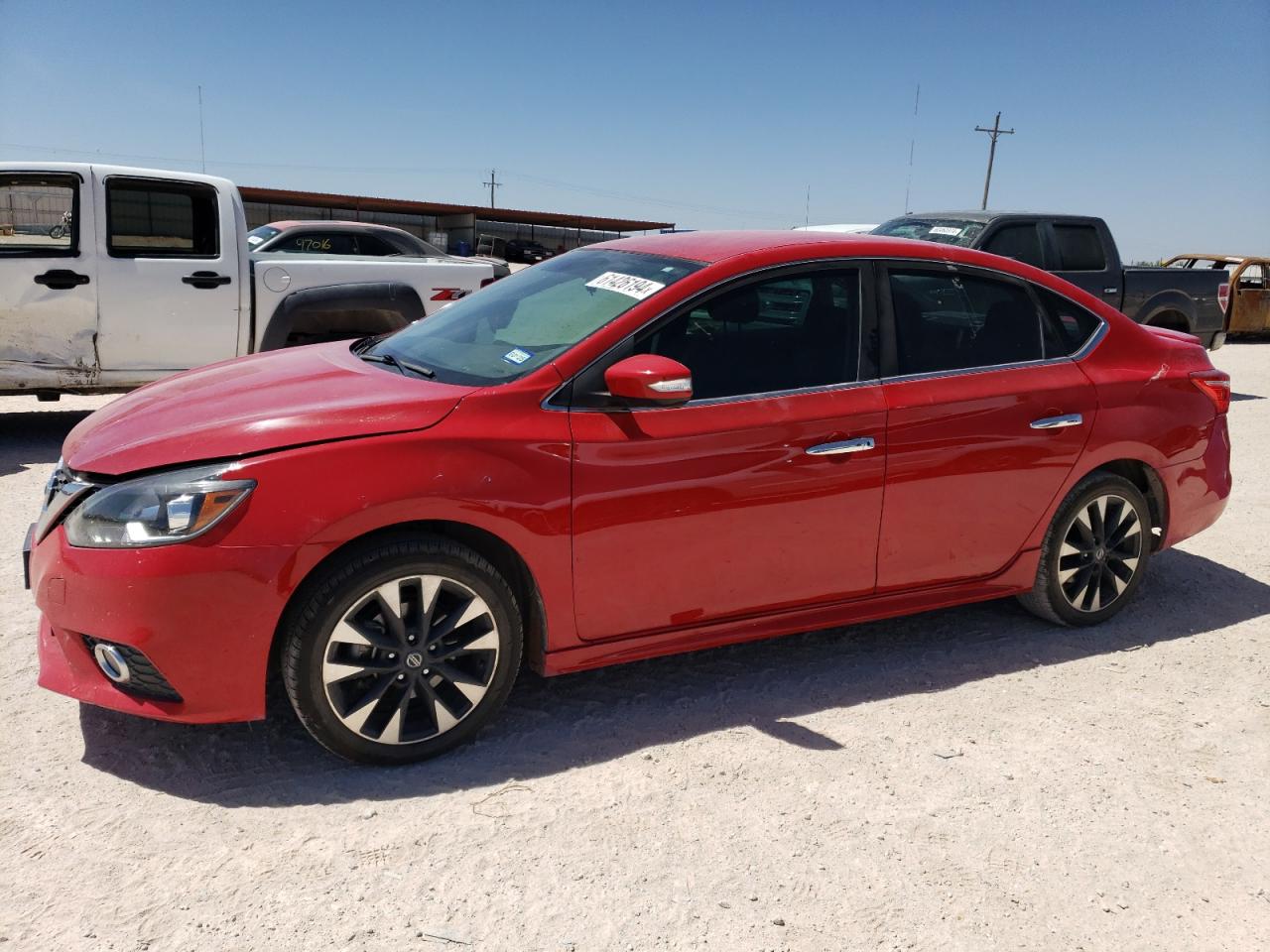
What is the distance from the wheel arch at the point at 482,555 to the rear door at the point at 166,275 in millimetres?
5404

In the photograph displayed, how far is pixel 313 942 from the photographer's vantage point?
8.41 ft

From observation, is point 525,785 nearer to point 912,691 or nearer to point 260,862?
point 260,862

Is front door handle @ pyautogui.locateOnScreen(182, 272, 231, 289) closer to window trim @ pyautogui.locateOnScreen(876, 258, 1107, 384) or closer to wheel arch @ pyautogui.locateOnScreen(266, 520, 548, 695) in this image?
wheel arch @ pyautogui.locateOnScreen(266, 520, 548, 695)

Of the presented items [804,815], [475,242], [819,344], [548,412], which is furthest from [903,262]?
[475,242]

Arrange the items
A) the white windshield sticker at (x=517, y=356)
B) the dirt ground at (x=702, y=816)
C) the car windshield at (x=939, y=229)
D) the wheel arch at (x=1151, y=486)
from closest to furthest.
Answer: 1. the dirt ground at (x=702, y=816)
2. the white windshield sticker at (x=517, y=356)
3. the wheel arch at (x=1151, y=486)
4. the car windshield at (x=939, y=229)

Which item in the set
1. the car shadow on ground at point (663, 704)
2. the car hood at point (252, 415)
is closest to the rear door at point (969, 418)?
the car shadow on ground at point (663, 704)

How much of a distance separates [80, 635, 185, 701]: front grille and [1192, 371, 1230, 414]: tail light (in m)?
4.27

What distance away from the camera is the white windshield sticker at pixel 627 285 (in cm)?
373

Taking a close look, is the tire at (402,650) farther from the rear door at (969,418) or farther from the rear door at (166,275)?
the rear door at (166,275)

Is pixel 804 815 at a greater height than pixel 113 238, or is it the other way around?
pixel 113 238

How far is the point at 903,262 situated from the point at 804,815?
212cm

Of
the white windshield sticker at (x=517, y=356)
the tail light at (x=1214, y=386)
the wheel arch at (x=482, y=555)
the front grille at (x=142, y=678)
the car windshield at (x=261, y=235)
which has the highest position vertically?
the car windshield at (x=261, y=235)

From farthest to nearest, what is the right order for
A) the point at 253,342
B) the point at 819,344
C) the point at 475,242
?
the point at 475,242, the point at 253,342, the point at 819,344

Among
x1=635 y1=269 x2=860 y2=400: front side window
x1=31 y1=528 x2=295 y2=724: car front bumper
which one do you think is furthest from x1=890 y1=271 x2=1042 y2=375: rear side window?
x1=31 y1=528 x2=295 y2=724: car front bumper
